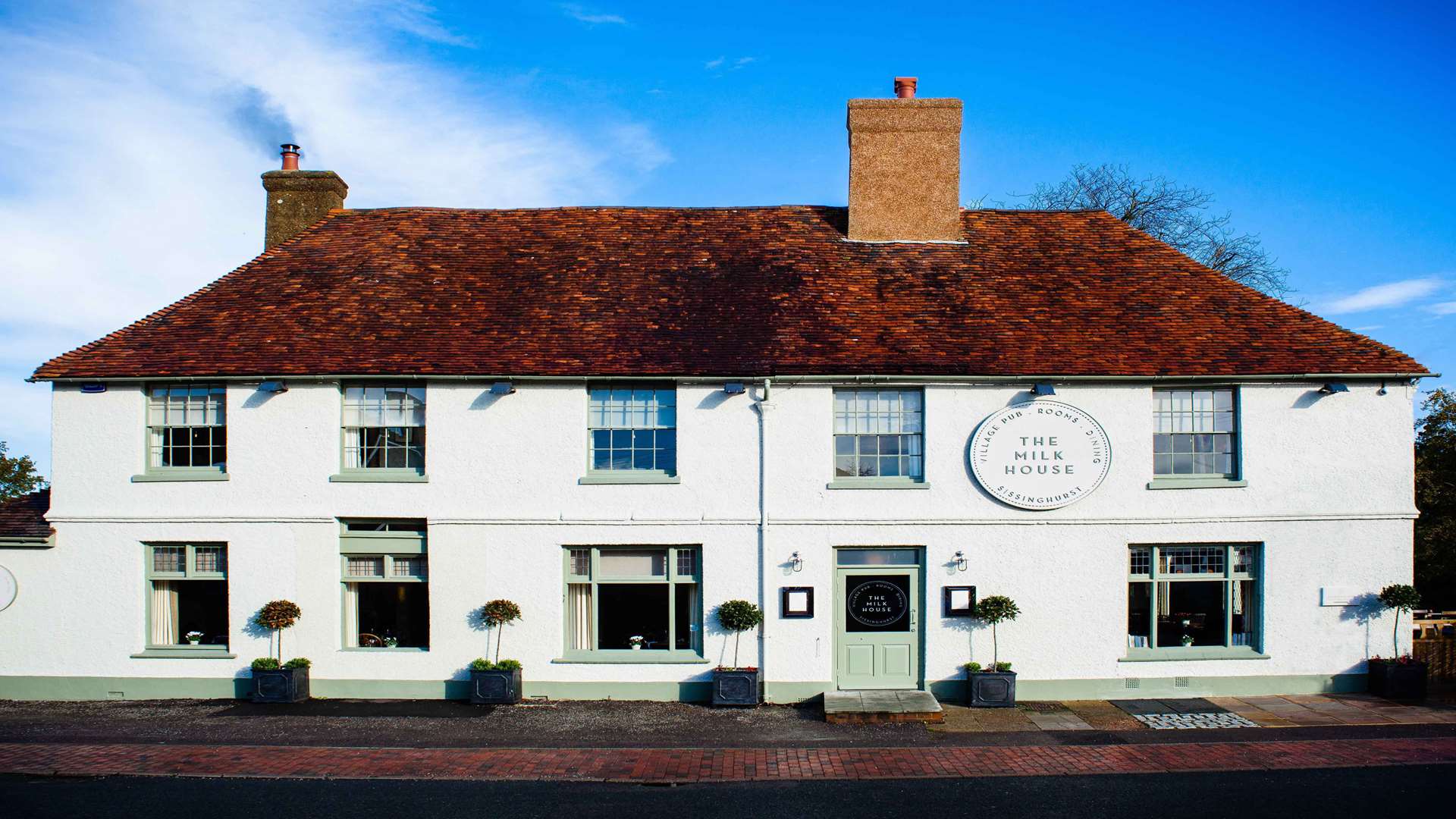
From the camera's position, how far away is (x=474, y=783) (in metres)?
11.1

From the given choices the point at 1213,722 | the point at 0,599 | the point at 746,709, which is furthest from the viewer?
the point at 0,599

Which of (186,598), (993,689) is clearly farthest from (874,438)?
(186,598)

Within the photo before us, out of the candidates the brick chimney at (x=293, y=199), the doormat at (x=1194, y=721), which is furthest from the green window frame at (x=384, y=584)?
the doormat at (x=1194, y=721)

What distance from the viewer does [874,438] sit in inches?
603

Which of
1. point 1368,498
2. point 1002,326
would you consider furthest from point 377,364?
point 1368,498

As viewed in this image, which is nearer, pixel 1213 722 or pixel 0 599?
pixel 1213 722

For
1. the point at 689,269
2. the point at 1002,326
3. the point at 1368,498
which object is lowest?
the point at 1368,498

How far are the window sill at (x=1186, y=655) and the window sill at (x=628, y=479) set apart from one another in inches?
302

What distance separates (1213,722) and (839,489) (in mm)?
6259

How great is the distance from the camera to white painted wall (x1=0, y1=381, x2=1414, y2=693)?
15086mm

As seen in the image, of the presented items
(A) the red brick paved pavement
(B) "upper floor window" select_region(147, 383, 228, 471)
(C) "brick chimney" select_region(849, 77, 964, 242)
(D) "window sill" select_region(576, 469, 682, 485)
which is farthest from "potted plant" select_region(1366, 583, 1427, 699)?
(B) "upper floor window" select_region(147, 383, 228, 471)

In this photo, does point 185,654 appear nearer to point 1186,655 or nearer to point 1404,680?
point 1186,655

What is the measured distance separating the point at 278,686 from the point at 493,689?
3.39 metres

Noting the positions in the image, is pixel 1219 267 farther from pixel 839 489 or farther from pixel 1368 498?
pixel 839 489
